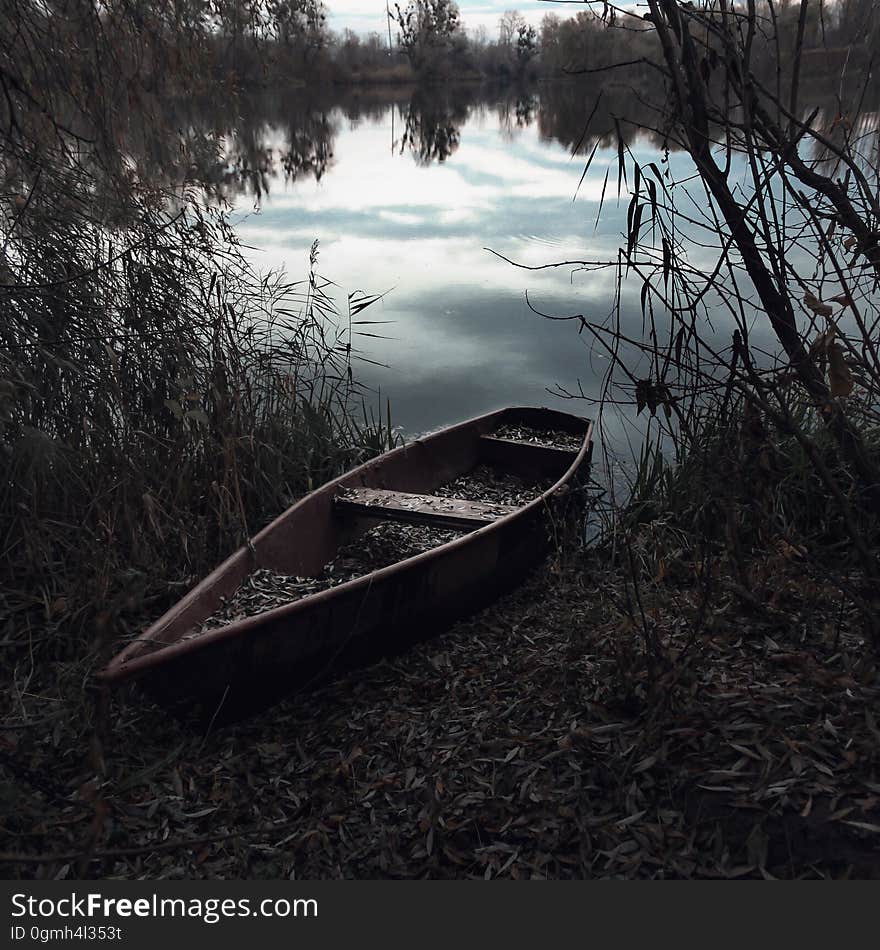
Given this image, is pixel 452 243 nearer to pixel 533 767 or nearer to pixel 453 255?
pixel 453 255

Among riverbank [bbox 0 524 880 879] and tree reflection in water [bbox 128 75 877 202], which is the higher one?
tree reflection in water [bbox 128 75 877 202]

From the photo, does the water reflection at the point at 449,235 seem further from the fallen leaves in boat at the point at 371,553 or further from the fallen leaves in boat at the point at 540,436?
the fallen leaves in boat at the point at 371,553

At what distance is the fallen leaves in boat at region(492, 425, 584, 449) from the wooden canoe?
0.25 meters

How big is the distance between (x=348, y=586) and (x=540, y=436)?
3251 mm

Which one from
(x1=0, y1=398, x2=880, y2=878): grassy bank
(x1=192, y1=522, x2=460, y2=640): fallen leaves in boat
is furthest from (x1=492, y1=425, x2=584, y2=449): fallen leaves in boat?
(x1=0, y1=398, x2=880, y2=878): grassy bank

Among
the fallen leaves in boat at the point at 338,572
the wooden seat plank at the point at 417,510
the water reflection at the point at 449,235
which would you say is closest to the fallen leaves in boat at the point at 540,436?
the water reflection at the point at 449,235

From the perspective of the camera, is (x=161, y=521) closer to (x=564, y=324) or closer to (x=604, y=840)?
(x=604, y=840)

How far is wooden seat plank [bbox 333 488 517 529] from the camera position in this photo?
4.82m

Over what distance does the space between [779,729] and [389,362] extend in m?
7.85

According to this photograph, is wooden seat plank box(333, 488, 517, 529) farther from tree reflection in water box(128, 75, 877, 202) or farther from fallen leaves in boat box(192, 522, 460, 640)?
tree reflection in water box(128, 75, 877, 202)

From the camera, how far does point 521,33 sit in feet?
143

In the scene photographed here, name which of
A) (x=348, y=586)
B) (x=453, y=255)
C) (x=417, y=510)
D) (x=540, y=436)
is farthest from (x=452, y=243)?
(x=348, y=586)

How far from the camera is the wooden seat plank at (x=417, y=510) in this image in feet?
15.8

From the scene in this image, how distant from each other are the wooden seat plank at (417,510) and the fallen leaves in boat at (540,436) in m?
1.55
